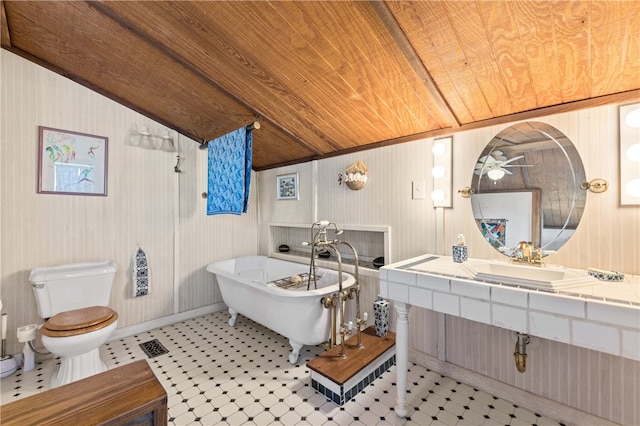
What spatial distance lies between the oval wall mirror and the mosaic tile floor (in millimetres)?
992

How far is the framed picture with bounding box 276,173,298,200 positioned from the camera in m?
3.22

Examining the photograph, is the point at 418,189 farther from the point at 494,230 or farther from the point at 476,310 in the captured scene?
the point at 476,310

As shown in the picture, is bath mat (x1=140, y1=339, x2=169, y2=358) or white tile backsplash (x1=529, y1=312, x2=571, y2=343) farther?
bath mat (x1=140, y1=339, x2=169, y2=358)

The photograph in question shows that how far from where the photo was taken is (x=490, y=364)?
183cm

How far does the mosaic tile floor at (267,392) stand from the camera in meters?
1.61

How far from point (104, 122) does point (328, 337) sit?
9.21 ft

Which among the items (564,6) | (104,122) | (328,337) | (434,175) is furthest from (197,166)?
(564,6)

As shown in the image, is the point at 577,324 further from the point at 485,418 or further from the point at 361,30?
the point at 361,30

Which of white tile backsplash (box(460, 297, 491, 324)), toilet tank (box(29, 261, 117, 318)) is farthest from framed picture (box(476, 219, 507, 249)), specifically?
toilet tank (box(29, 261, 117, 318))

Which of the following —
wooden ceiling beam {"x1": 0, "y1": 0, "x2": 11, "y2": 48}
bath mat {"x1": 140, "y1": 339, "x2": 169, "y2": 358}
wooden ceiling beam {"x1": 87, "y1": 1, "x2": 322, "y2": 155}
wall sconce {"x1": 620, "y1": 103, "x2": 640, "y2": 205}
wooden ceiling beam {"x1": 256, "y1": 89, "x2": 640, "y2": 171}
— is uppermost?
wooden ceiling beam {"x1": 0, "y1": 0, "x2": 11, "y2": 48}

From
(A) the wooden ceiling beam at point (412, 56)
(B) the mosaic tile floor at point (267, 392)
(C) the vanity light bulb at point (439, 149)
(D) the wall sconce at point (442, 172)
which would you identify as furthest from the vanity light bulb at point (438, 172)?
(B) the mosaic tile floor at point (267, 392)

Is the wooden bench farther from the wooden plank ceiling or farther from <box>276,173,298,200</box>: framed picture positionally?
<box>276,173,298,200</box>: framed picture

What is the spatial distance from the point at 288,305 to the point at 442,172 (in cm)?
155

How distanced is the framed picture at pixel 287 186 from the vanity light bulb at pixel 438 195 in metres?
1.61
